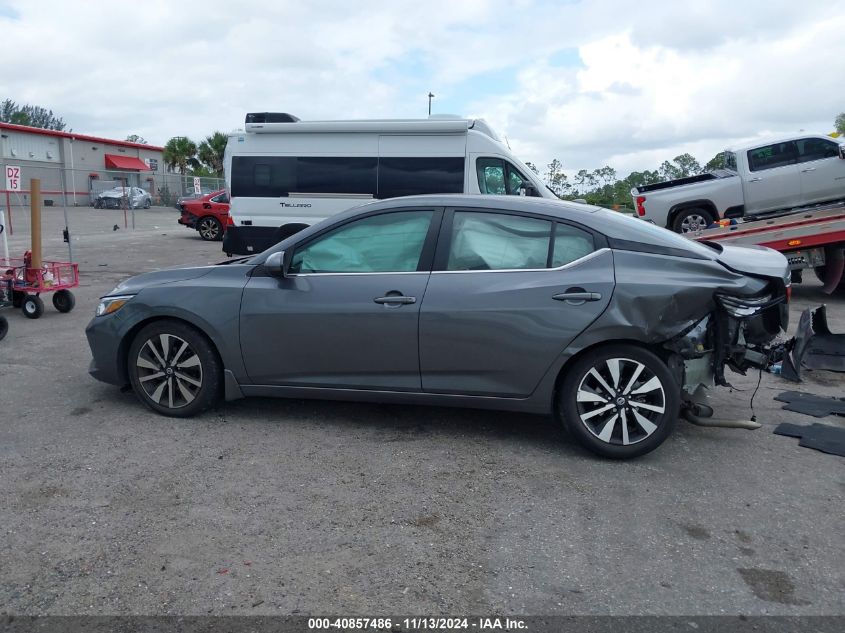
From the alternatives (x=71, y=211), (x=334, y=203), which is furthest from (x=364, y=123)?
(x=71, y=211)

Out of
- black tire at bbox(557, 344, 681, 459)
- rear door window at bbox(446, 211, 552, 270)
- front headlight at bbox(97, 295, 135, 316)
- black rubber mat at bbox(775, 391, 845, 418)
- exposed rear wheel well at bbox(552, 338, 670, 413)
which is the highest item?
rear door window at bbox(446, 211, 552, 270)

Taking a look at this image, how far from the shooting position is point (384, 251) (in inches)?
198

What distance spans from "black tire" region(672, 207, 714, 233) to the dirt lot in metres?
10.5

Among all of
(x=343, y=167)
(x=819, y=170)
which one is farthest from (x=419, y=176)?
(x=819, y=170)

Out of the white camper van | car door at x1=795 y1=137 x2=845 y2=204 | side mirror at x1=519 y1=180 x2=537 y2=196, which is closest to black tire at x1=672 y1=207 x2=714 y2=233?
car door at x1=795 y1=137 x2=845 y2=204

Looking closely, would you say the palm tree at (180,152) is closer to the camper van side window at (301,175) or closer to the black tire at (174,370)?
the camper van side window at (301,175)

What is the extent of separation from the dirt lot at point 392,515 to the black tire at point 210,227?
17.1 metres

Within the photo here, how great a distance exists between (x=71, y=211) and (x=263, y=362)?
36.5 metres

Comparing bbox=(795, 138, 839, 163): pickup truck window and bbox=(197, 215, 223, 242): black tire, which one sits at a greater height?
bbox=(795, 138, 839, 163): pickup truck window

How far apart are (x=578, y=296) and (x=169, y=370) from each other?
2860mm

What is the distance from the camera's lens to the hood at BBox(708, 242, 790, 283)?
473 centimetres

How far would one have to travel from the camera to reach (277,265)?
502cm

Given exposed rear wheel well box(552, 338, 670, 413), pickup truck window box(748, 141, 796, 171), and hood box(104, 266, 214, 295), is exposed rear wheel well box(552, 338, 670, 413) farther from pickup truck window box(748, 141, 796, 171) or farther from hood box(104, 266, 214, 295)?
pickup truck window box(748, 141, 796, 171)

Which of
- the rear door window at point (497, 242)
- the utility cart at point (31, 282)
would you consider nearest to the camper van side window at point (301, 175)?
the utility cart at point (31, 282)
